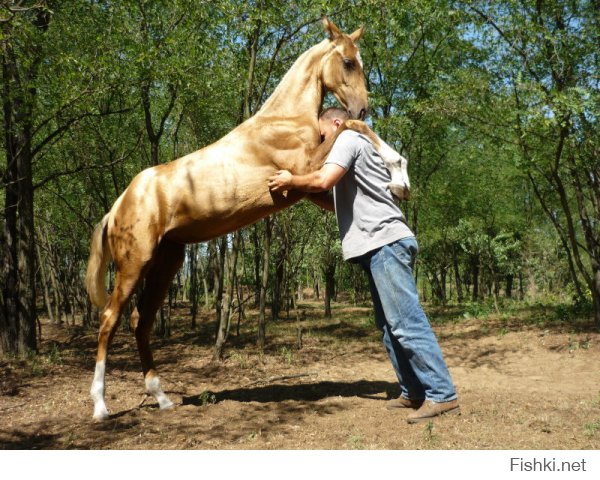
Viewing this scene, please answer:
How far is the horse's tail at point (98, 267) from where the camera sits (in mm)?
5453

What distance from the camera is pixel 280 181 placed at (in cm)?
432

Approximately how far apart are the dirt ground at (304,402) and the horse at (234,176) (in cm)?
68

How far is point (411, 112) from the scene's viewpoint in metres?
16.5

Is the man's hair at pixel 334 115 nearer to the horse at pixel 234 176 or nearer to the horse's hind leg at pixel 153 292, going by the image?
the horse at pixel 234 176

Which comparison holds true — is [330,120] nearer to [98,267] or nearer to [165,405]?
[98,267]

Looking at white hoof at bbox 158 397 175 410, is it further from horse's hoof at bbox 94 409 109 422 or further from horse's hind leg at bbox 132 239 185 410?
horse's hoof at bbox 94 409 109 422

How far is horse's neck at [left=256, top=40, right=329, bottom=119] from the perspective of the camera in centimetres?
482

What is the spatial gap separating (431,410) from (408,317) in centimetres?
82

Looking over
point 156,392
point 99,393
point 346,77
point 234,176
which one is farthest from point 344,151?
point 99,393

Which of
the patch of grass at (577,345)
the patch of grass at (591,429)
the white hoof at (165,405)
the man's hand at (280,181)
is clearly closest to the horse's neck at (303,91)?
the man's hand at (280,181)

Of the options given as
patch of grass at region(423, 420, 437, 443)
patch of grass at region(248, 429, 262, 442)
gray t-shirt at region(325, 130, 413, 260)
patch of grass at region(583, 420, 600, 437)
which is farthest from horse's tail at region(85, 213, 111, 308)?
patch of grass at region(583, 420, 600, 437)

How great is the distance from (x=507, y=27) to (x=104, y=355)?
12.1 m

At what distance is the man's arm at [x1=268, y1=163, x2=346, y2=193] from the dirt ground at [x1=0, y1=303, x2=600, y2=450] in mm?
2077

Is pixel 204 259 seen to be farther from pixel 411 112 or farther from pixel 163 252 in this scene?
pixel 163 252
